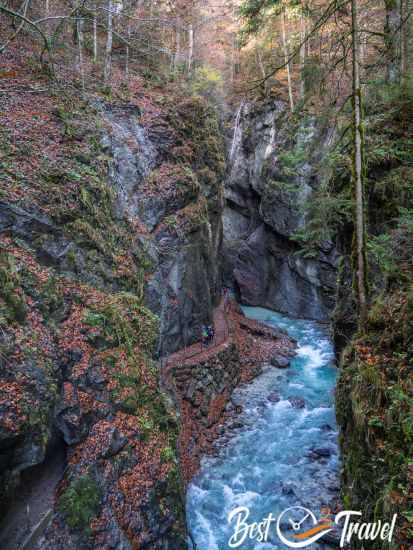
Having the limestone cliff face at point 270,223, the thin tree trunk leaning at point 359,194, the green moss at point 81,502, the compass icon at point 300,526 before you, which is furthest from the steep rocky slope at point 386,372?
the limestone cliff face at point 270,223

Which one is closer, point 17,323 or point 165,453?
point 17,323

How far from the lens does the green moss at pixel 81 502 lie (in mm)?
6496

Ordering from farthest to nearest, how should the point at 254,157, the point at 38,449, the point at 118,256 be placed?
the point at 254,157
the point at 118,256
the point at 38,449

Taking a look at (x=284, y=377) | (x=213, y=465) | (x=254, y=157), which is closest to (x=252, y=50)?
(x=254, y=157)

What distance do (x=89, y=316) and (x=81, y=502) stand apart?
3.95 metres

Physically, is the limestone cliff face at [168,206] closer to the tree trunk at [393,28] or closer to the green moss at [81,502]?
the green moss at [81,502]

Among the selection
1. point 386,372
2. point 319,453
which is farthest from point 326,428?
point 386,372

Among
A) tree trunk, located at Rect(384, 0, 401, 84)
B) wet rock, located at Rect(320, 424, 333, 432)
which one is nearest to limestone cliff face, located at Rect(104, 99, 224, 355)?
wet rock, located at Rect(320, 424, 333, 432)

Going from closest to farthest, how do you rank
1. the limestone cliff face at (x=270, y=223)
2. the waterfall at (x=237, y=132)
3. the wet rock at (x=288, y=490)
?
the wet rock at (x=288, y=490)
the limestone cliff face at (x=270, y=223)
the waterfall at (x=237, y=132)

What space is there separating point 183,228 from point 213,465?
9.55 m

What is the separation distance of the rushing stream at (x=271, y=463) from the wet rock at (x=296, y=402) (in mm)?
40

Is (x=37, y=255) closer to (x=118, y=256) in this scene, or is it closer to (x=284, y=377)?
(x=118, y=256)

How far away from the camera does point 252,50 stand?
3503 cm

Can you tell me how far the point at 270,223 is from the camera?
2909 centimetres
